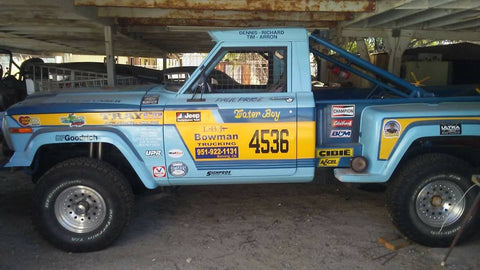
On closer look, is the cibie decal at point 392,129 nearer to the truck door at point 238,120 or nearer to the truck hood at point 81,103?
the truck door at point 238,120

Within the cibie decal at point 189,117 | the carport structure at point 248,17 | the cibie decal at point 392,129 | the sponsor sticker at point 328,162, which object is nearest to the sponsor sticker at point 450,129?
the cibie decal at point 392,129

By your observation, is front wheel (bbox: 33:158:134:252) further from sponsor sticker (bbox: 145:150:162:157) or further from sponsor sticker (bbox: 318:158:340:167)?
sponsor sticker (bbox: 318:158:340:167)

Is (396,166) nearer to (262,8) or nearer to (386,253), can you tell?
(386,253)

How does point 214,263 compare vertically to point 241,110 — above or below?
below

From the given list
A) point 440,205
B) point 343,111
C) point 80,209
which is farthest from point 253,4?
point 80,209

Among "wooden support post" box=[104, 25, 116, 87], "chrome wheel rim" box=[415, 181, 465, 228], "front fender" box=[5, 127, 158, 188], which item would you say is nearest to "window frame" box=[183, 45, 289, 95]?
"front fender" box=[5, 127, 158, 188]

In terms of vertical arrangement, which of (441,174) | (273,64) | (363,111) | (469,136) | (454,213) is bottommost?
(454,213)

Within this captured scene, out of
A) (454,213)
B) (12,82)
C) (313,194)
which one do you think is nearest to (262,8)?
(313,194)

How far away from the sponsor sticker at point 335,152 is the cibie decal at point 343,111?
355 mm

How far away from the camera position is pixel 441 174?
404cm

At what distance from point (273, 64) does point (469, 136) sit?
213 cm

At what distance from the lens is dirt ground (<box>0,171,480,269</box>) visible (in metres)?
3.89

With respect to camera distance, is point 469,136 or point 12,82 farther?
point 12,82

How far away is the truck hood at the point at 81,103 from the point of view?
3934mm
